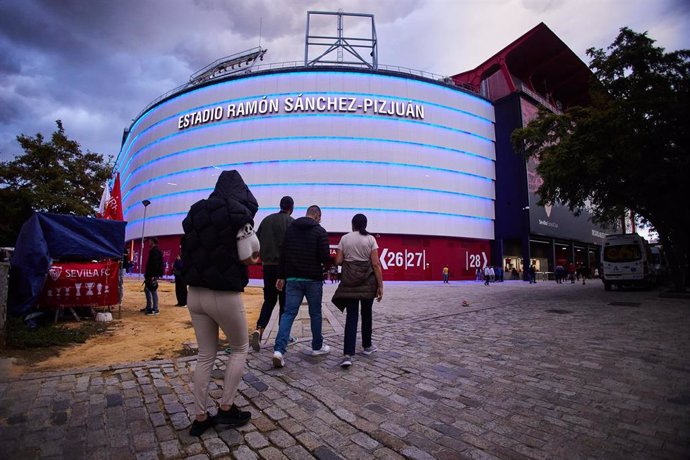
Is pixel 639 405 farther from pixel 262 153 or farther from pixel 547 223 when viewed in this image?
pixel 547 223

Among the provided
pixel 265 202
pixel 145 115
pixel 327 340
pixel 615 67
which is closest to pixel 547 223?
pixel 615 67

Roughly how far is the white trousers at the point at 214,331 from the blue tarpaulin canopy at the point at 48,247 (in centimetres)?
510

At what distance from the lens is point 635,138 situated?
1124 cm

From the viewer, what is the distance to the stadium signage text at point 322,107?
29.7 metres

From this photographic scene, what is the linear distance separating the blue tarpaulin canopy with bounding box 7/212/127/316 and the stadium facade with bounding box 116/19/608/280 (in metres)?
20.4

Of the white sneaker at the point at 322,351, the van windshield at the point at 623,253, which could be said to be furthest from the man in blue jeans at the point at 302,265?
the van windshield at the point at 623,253

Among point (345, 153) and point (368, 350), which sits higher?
point (345, 153)

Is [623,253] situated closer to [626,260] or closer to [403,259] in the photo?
[626,260]

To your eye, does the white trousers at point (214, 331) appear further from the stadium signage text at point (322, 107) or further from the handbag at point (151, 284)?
the stadium signage text at point (322, 107)

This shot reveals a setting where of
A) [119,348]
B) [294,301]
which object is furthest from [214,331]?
[119,348]

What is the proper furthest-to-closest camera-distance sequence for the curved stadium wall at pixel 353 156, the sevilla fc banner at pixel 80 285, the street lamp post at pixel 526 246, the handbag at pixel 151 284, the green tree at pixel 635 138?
the street lamp post at pixel 526 246 → the curved stadium wall at pixel 353 156 → the green tree at pixel 635 138 → the handbag at pixel 151 284 → the sevilla fc banner at pixel 80 285

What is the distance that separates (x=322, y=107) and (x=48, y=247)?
26.6 meters

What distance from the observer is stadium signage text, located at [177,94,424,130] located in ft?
97.5

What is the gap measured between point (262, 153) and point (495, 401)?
97.3 ft
